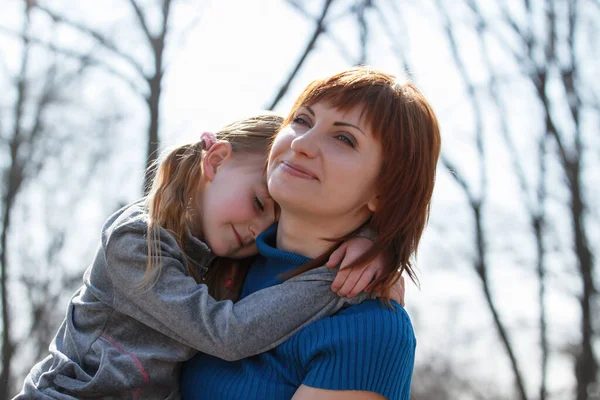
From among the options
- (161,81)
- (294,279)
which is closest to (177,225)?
(294,279)

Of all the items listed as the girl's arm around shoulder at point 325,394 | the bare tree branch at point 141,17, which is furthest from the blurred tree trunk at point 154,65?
the girl's arm around shoulder at point 325,394

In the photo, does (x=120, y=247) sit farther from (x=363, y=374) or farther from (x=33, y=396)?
(x=363, y=374)

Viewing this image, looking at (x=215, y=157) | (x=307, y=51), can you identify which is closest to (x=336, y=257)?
(x=215, y=157)

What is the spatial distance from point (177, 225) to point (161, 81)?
249 cm

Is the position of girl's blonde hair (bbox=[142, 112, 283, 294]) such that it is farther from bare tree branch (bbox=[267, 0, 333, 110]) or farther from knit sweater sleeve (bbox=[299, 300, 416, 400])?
bare tree branch (bbox=[267, 0, 333, 110])

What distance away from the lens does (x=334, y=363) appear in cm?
181

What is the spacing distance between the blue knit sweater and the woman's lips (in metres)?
0.36

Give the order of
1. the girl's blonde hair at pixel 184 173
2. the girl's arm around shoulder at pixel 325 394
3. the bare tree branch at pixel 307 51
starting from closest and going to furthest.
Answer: the girl's arm around shoulder at pixel 325 394, the girl's blonde hair at pixel 184 173, the bare tree branch at pixel 307 51

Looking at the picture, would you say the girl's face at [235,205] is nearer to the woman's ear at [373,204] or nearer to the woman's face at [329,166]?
the woman's face at [329,166]

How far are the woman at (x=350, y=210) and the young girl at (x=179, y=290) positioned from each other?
7 cm

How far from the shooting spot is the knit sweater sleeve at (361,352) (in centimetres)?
180

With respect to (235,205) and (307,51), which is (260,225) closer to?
(235,205)

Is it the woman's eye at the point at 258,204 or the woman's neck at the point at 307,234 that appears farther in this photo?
the woman's eye at the point at 258,204

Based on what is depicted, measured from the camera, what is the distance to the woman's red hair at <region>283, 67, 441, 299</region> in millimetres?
1932
